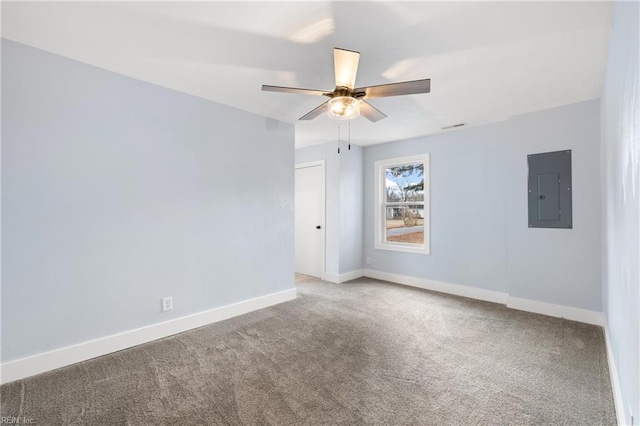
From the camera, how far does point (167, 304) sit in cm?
290

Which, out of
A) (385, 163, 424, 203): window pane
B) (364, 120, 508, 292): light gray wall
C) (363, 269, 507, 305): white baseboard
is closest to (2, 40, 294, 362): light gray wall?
(363, 269, 507, 305): white baseboard

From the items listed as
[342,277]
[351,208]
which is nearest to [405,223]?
[351,208]

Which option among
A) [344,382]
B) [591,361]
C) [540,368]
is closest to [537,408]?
[540,368]

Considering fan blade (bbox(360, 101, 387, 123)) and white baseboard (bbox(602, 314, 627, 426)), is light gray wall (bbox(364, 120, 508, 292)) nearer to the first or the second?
white baseboard (bbox(602, 314, 627, 426))

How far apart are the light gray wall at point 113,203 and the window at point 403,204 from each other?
2442 millimetres

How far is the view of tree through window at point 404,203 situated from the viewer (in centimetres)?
487

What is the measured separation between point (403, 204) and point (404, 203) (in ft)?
0.08

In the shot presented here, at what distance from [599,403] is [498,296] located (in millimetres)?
2125

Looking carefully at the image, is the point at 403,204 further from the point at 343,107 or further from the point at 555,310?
the point at 343,107

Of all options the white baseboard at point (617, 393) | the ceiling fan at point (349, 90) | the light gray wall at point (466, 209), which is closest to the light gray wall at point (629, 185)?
the white baseboard at point (617, 393)

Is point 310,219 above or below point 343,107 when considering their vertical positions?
below

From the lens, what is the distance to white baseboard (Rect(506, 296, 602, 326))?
10.3 ft

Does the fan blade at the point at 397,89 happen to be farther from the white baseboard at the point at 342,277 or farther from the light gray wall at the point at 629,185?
the white baseboard at the point at 342,277

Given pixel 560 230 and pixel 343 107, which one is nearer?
pixel 343 107
